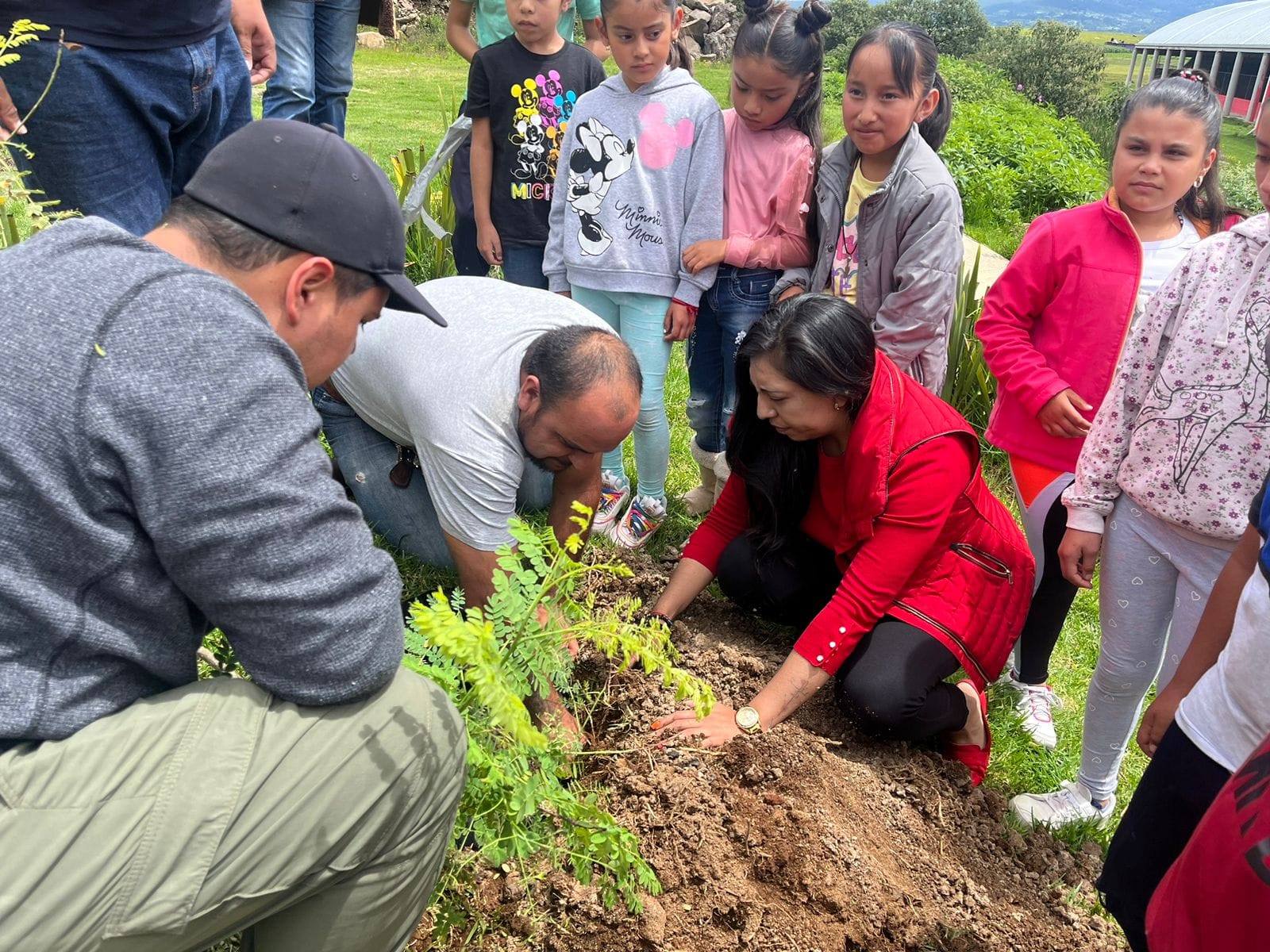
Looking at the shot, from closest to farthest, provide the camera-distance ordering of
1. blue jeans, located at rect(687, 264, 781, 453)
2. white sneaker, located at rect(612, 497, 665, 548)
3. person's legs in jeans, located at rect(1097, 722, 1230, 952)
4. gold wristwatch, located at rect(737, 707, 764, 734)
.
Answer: person's legs in jeans, located at rect(1097, 722, 1230, 952)
gold wristwatch, located at rect(737, 707, 764, 734)
blue jeans, located at rect(687, 264, 781, 453)
white sneaker, located at rect(612, 497, 665, 548)

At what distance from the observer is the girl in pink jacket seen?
10.8 ft

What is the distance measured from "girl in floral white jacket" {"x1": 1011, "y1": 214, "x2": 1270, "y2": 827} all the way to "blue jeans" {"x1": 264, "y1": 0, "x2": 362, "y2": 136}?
3.19m

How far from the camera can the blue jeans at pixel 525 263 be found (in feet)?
13.1

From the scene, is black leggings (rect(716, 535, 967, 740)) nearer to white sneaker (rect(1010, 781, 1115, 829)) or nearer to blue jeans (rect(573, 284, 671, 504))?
white sneaker (rect(1010, 781, 1115, 829))

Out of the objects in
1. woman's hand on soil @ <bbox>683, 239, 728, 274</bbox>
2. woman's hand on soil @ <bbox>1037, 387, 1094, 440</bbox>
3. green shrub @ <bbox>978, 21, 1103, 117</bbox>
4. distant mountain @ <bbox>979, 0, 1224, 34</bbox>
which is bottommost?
distant mountain @ <bbox>979, 0, 1224, 34</bbox>

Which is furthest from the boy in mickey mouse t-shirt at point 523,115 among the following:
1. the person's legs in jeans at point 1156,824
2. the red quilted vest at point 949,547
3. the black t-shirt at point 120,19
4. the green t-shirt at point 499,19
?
the person's legs in jeans at point 1156,824

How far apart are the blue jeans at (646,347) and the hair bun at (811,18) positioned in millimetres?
978

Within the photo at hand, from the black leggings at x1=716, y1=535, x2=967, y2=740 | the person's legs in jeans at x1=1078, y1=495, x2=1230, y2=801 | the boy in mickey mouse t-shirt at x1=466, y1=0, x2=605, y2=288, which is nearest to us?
the person's legs in jeans at x1=1078, y1=495, x2=1230, y2=801

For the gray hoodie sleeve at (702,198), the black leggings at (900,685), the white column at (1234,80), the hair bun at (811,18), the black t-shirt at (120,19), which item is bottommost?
the white column at (1234,80)

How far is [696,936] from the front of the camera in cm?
208

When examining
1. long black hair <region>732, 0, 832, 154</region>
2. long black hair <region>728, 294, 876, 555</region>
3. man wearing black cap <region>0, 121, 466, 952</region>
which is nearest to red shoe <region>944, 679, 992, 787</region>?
long black hair <region>728, 294, 876, 555</region>

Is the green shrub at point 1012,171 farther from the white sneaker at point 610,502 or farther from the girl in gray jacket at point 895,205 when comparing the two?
the white sneaker at point 610,502

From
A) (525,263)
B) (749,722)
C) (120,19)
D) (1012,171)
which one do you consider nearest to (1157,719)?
(749,722)

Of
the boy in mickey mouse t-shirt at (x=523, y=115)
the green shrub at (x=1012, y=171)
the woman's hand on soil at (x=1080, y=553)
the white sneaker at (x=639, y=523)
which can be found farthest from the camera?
the green shrub at (x=1012, y=171)
